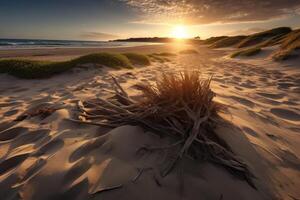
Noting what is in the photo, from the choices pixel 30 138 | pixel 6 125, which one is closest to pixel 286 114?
pixel 30 138

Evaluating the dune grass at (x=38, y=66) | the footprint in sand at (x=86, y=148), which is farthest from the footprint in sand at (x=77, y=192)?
the dune grass at (x=38, y=66)

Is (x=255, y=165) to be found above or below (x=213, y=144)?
below

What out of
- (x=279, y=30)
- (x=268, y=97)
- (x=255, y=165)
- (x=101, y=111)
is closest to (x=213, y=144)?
(x=255, y=165)

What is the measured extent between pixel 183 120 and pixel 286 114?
174 centimetres

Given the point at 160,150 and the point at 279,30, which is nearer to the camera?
the point at 160,150

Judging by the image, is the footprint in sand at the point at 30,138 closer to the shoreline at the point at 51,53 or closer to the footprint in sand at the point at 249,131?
the footprint in sand at the point at 249,131

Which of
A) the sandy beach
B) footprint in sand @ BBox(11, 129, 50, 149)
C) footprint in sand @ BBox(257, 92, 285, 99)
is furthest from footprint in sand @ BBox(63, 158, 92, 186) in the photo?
footprint in sand @ BBox(257, 92, 285, 99)

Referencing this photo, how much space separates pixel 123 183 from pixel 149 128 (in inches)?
23.9

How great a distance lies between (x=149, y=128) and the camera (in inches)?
67.6

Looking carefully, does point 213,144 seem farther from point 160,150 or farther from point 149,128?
point 149,128

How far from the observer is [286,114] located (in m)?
2.51

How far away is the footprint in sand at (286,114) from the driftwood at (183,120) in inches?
41.8

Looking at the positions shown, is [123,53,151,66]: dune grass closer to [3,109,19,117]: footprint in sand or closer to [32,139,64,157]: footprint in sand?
[3,109,19,117]: footprint in sand

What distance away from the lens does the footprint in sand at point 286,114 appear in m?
2.41
